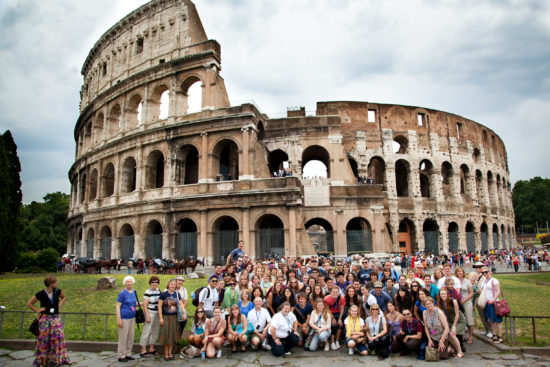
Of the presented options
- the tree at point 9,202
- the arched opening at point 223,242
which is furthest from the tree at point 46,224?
the arched opening at point 223,242

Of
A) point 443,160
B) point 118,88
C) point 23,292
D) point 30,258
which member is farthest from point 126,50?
point 443,160

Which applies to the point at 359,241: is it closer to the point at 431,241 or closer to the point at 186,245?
the point at 431,241

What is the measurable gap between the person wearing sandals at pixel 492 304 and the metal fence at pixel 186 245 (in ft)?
54.9

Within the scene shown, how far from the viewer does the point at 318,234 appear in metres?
45.2

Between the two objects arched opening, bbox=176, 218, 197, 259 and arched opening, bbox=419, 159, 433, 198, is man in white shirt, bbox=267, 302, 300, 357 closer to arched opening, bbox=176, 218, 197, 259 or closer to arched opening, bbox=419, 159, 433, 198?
arched opening, bbox=176, 218, 197, 259

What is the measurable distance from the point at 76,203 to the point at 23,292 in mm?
20498

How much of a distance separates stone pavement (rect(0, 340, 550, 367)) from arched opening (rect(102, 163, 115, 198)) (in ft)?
71.3

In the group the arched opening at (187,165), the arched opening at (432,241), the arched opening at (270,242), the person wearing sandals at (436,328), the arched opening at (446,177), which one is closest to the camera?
the person wearing sandals at (436,328)

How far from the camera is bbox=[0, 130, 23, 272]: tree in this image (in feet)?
61.6

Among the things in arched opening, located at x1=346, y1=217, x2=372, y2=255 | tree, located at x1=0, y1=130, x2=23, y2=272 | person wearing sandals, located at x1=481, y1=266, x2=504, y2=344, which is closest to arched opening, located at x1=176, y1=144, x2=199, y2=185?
tree, located at x1=0, y1=130, x2=23, y2=272

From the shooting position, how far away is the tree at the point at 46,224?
40.5 m

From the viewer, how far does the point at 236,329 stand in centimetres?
632

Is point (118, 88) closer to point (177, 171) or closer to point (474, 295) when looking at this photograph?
point (177, 171)

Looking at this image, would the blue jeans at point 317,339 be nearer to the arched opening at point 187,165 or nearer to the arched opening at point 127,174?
the arched opening at point 187,165
